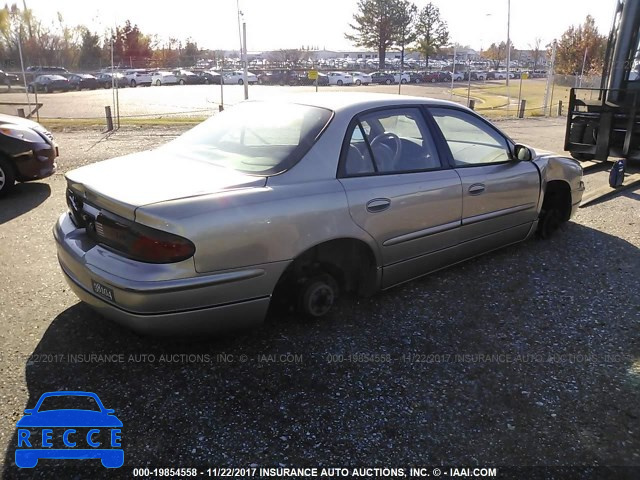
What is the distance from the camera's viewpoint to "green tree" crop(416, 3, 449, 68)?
74312 mm

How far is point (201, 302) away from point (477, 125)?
2928 millimetres

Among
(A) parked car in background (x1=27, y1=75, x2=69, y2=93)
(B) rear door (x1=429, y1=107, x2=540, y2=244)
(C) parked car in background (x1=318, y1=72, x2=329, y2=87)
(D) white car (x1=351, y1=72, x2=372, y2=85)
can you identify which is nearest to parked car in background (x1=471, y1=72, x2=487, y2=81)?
(D) white car (x1=351, y1=72, x2=372, y2=85)

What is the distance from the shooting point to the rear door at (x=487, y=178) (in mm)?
4238

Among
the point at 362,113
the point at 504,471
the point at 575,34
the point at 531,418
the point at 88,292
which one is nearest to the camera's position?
the point at 504,471

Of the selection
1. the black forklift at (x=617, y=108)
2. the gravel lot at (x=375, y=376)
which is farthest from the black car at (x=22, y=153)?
the black forklift at (x=617, y=108)

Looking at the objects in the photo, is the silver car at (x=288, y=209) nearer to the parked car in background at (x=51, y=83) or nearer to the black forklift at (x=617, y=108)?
the black forklift at (x=617, y=108)

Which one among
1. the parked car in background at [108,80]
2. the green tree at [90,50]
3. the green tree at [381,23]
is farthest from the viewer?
the green tree at [381,23]

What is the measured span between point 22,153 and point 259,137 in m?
4.92

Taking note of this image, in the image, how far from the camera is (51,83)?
3800 cm

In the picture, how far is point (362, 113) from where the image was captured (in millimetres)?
3734

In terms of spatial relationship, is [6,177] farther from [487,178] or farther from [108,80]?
[108,80]

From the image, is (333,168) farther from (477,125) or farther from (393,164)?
(477,125)

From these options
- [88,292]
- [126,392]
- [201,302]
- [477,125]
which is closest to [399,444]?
[201,302]

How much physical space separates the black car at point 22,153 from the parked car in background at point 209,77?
140 feet
